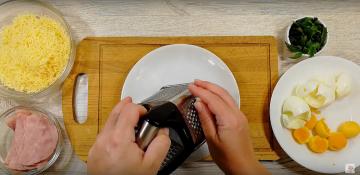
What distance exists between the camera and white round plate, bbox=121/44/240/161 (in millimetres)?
1070

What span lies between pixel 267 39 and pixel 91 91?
525 millimetres

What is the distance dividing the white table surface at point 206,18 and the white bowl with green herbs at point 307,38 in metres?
0.05

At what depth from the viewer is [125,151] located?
68cm

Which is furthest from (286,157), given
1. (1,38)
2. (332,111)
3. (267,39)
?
(1,38)

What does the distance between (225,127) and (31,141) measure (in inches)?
20.8

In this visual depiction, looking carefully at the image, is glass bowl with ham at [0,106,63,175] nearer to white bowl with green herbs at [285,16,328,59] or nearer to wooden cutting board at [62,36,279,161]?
wooden cutting board at [62,36,279,161]

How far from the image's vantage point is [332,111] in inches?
42.2

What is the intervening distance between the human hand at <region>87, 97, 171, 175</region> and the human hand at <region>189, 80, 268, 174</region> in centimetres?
20

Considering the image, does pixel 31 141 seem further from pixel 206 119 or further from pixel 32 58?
pixel 206 119

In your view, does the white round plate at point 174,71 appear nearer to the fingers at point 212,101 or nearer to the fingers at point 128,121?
the fingers at point 212,101

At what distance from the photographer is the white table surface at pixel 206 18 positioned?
44.4 inches

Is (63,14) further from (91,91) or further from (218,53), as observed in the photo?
(218,53)

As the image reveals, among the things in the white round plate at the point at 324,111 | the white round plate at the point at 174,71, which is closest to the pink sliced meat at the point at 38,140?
the white round plate at the point at 174,71

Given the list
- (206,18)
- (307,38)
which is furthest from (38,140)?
(307,38)
